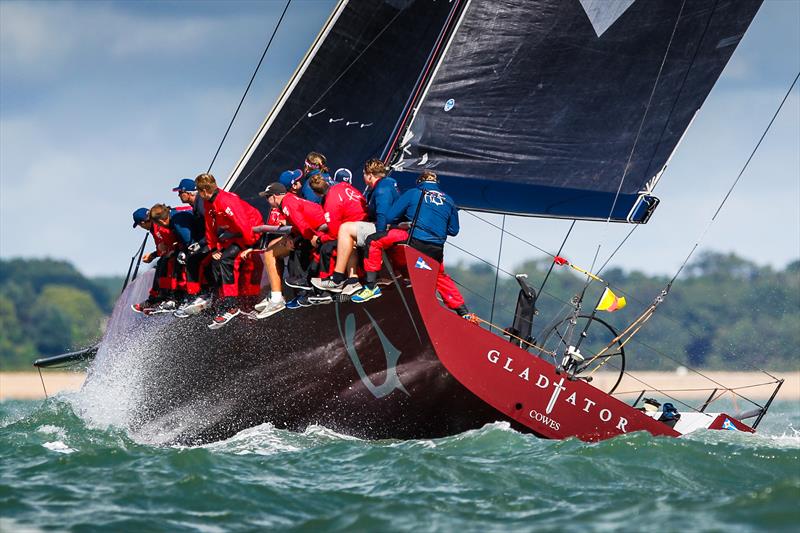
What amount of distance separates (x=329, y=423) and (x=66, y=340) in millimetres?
49070

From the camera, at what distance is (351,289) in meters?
8.61

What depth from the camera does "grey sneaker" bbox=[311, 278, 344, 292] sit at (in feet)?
28.5

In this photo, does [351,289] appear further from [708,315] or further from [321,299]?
[708,315]

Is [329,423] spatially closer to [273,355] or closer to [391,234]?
[273,355]

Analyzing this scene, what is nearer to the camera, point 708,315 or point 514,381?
point 514,381

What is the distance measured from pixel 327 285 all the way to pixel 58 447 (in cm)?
227

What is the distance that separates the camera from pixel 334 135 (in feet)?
41.6

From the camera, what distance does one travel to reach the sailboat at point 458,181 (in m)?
8.60

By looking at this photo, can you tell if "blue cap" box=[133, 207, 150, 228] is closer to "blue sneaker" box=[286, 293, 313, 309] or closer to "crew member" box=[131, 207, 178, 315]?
"crew member" box=[131, 207, 178, 315]

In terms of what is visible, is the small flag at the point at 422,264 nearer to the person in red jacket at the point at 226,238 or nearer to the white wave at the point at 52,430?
the person in red jacket at the point at 226,238

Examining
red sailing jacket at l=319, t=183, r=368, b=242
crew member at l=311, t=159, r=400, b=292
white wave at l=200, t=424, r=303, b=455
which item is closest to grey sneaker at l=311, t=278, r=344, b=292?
crew member at l=311, t=159, r=400, b=292

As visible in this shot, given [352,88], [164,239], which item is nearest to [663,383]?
[352,88]

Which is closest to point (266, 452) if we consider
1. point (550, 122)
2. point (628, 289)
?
point (550, 122)

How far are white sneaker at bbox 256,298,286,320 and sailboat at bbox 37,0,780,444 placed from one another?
0.19ft
